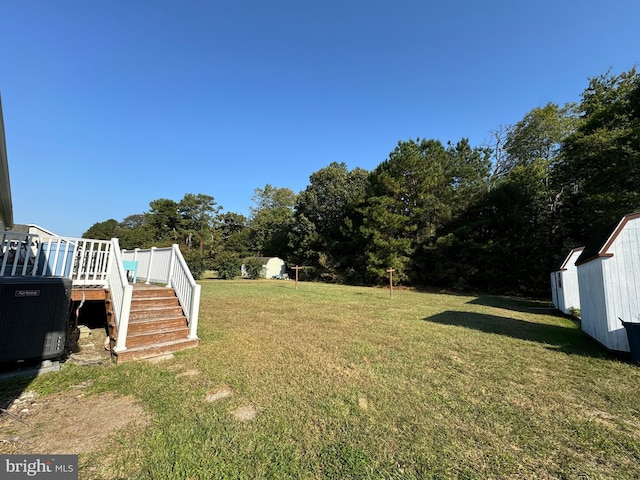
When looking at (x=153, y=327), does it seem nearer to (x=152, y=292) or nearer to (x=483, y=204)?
(x=152, y=292)

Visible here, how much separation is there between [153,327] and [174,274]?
1451 millimetres

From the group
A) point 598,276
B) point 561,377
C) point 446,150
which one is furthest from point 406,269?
point 561,377

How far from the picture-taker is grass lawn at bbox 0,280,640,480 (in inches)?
83.8

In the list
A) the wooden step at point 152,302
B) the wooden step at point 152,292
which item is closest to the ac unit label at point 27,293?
the wooden step at point 152,302

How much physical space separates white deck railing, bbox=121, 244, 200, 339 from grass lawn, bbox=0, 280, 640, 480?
2.25 feet

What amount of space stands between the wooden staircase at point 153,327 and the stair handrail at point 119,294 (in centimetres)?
18

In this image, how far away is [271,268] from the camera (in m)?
29.0

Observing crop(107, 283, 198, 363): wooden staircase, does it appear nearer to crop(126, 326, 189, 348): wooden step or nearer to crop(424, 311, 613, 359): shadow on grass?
crop(126, 326, 189, 348): wooden step

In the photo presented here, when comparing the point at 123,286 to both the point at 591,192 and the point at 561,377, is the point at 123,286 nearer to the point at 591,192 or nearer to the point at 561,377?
the point at 561,377

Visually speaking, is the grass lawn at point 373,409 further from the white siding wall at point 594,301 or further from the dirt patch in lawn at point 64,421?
the white siding wall at point 594,301

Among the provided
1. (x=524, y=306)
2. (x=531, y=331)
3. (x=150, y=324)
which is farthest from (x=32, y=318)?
(x=524, y=306)

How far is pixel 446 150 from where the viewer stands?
23562 mm

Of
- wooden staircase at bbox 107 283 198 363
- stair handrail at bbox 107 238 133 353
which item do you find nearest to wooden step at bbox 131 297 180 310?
wooden staircase at bbox 107 283 198 363

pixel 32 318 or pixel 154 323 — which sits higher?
pixel 32 318
